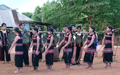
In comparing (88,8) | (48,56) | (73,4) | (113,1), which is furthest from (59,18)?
(48,56)

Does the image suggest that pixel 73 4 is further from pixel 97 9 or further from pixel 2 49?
pixel 2 49

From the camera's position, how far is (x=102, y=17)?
16.8 m

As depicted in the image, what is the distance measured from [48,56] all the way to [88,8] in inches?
409

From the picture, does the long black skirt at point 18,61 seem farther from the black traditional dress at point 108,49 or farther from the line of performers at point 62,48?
the black traditional dress at point 108,49

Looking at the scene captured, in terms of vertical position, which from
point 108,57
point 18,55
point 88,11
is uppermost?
point 88,11

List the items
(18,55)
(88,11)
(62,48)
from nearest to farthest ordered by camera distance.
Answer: (18,55) < (62,48) < (88,11)

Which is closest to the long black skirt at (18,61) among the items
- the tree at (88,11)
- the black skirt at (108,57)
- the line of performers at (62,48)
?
the line of performers at (62,48)

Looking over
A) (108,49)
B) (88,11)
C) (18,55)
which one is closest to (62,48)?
(18,55)

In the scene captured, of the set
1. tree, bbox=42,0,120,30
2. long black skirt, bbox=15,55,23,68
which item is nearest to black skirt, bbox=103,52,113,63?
long black skirt, bbox=15,55,23,68

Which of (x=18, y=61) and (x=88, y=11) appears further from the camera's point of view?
(x=88, y=11)

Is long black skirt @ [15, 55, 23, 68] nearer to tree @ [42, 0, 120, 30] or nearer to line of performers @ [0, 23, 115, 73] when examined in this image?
line of performers @ [0, 23, 115, 73]

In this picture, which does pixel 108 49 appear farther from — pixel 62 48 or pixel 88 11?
pixel 88 11

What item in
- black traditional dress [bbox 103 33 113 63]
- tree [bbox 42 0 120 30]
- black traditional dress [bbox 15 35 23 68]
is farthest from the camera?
tree [bbox 42 0 120 30]

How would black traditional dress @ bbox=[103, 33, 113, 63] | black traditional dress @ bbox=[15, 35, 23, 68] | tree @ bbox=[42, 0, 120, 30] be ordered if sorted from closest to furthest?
black traditional dress @ bbox=[15, 35, 23, 68] → black traditional dress @ bbox=[103, 33, 113, 63] → tree @ bbox=[42, 0, 120, 30]
